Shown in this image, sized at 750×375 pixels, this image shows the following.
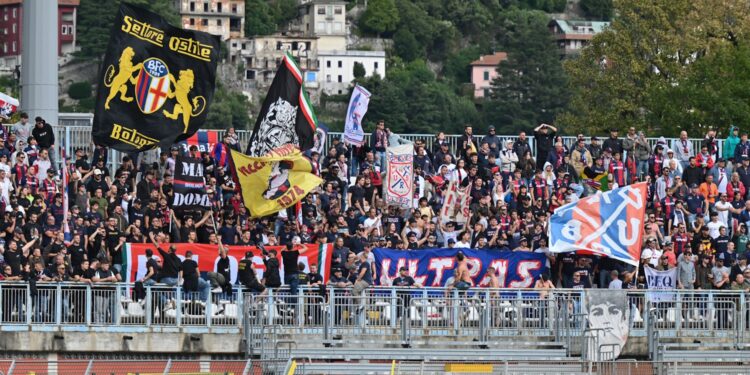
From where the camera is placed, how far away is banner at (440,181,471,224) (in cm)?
4156

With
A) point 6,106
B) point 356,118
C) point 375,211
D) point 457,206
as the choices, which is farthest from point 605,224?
point 6,106

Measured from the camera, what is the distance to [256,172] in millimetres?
39969

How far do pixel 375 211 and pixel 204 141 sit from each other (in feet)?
14.9

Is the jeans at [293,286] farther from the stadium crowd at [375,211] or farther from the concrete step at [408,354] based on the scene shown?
the concrete step at [408,354]

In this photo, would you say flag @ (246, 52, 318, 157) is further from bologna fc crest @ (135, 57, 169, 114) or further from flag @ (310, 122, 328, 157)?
bologna fc crest @ (135, 57, 169, 114)

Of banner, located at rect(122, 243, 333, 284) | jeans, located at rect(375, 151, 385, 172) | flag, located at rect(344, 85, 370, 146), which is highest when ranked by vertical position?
flag, located at rect(344, 85, 370, 146)

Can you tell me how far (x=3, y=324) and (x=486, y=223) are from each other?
9.67 m

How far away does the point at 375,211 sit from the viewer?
40.9 m

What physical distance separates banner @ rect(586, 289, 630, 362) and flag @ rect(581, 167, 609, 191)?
5.38m

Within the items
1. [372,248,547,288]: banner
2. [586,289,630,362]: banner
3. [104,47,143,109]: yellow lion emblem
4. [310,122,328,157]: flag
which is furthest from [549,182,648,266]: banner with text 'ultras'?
[104,47,143,109]: yellow lion emblem

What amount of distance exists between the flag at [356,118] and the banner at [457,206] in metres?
3.40

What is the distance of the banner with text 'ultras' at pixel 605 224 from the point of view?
131 ft

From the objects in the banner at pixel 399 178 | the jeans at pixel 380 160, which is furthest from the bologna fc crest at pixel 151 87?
the jeans at pixel 380 160

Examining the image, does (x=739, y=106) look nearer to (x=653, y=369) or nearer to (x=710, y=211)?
(x=710, y=211)
